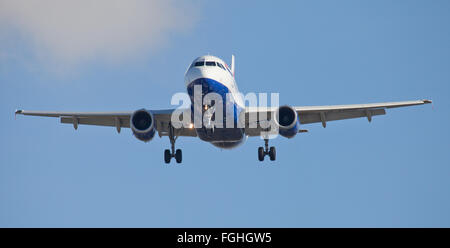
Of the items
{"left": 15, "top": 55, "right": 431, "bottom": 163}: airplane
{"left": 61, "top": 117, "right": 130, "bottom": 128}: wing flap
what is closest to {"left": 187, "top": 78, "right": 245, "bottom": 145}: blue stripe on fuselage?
{"left": 15, "top": 55, "right": 431, "bottom": 163}: airplane

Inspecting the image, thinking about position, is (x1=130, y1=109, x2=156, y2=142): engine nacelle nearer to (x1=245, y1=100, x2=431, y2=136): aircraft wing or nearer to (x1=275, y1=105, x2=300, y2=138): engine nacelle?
(x1=245, y1=100, x2=431, y2=136): aircraft wing

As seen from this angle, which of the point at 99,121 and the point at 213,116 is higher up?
the point at 99,121

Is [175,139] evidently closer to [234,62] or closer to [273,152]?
[273,152]

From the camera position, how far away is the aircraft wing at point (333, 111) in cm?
3544

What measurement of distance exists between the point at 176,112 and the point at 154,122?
7.11 ft

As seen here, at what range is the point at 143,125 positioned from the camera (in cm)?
3459

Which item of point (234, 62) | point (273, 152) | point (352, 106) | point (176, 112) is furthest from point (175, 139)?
point (234, 62)

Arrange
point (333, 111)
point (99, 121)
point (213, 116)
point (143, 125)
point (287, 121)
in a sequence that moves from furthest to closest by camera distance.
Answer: point (99, 121), point (333, 111), point (143, 125), point (287, 121), point (213, 116)

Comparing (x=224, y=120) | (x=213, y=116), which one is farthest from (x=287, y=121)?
(x=213, y=116)

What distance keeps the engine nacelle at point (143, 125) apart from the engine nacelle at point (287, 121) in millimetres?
6698

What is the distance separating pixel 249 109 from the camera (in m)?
36.2

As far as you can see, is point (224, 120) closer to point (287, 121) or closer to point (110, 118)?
point (287, 121)

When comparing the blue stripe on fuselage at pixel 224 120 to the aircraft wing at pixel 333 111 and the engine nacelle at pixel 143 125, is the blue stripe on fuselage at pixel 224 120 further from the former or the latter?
the engine nacelle at pixel 143 125

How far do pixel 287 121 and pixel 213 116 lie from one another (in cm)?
402
